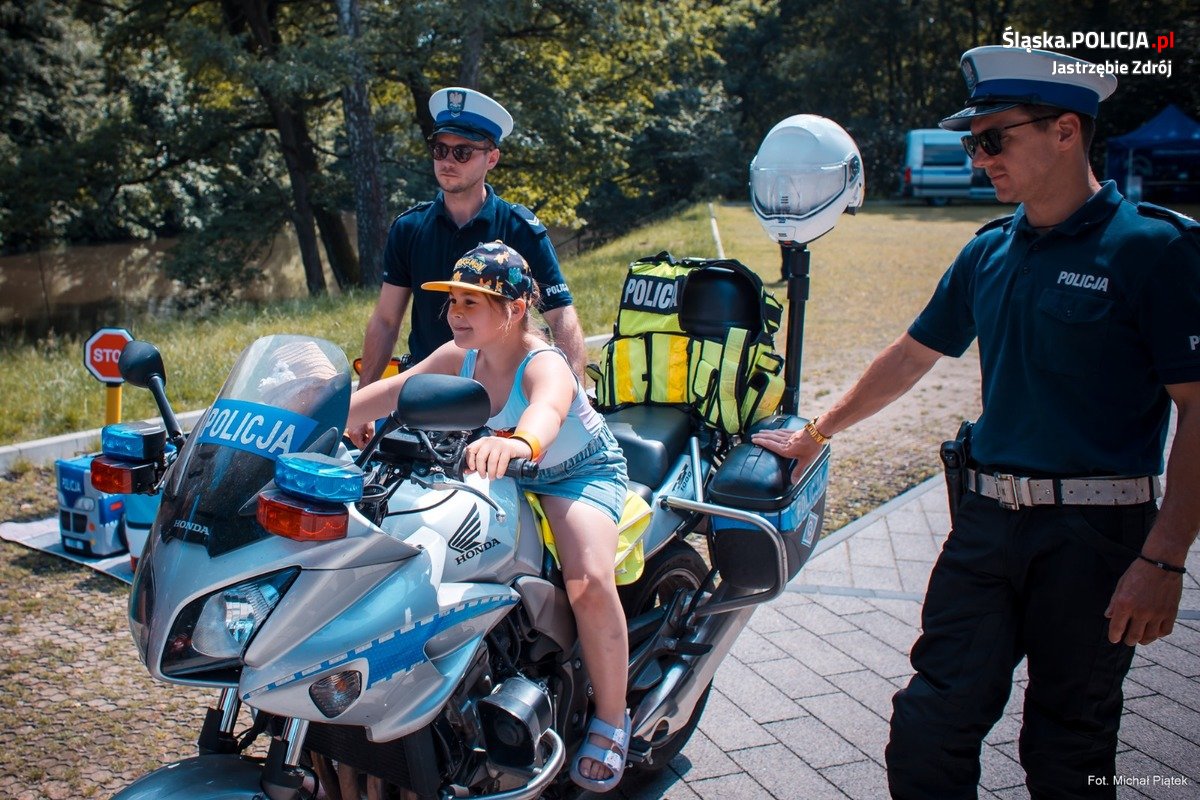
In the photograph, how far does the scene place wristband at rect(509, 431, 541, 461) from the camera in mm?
2406

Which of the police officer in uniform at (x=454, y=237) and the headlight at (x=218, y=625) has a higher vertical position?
the police officer in uniform at (x=454, y=237)

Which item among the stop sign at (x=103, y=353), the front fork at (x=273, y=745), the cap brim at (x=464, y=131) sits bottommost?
the front fork at (x=273, y=745)

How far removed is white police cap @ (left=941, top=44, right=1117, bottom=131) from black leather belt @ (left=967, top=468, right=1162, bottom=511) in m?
0.94

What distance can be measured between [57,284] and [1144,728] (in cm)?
2833

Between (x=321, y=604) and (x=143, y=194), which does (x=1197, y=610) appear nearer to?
(x=321, y=604)

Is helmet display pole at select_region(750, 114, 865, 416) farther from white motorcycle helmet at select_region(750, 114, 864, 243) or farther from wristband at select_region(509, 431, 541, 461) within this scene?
wristband at select_region(509, 431, 541, 461)

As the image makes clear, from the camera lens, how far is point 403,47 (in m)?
17.3

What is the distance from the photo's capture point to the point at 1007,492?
2727 mm

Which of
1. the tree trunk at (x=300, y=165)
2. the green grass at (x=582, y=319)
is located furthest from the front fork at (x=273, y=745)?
the tree trunk at (x=300, y=165)

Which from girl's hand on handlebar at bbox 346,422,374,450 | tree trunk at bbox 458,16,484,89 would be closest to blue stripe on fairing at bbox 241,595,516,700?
girl's hand on handlebar at bbox 346,422,374,450

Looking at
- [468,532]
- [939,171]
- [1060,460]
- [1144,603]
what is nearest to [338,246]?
[468,532]

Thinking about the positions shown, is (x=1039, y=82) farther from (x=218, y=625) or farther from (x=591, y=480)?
(x=218, y=625)

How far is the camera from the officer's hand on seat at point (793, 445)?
11.2ft

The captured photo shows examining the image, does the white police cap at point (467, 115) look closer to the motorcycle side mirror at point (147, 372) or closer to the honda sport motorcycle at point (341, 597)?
the honda sport motorcycle at point (341, 597)
